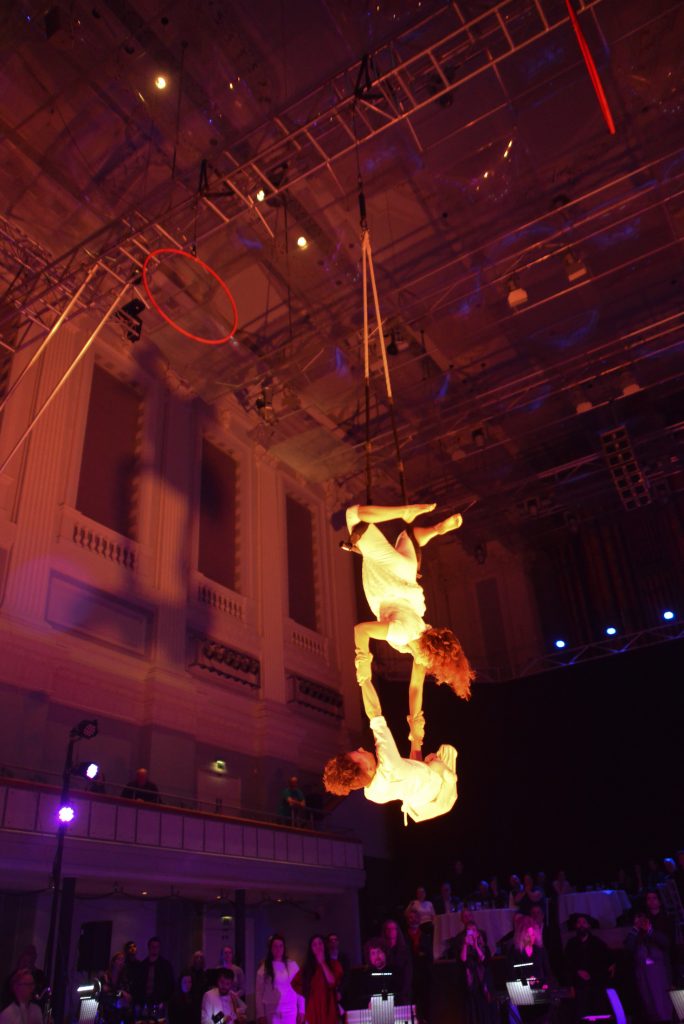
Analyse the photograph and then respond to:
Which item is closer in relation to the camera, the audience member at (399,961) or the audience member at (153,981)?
the audience member at (399,961)

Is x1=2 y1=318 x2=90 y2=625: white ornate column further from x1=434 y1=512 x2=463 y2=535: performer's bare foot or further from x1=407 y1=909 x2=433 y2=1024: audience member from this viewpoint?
x1=434 y1=512 x2=463 y2=535: performer's bare foot

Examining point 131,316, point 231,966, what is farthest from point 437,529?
point 131,316

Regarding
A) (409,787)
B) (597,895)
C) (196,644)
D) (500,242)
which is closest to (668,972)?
(597,895)

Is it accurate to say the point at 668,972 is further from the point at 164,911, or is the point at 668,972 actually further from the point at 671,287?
the point at 671,287

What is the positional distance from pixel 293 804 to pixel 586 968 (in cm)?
544

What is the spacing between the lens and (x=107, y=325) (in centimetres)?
1225

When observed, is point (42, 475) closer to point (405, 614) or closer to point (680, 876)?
point (405, 614)

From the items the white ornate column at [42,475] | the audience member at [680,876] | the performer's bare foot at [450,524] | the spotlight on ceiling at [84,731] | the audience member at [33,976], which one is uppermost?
the white ornate column at [42,475]

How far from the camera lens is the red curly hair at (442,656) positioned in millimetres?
4855

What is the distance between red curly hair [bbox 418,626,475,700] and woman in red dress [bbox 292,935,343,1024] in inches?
122

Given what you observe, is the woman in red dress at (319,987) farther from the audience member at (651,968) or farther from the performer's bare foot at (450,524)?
the performer's bare foot at (450,524)

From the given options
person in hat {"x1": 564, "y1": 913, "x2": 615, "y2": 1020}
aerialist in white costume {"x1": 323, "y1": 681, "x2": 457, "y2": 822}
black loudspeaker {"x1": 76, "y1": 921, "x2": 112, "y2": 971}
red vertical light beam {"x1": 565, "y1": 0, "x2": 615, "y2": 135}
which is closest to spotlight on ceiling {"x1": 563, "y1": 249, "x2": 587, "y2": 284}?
red vertical light beam {"x1": 565, "y1": 0, "x2": 615, "y2": 135}

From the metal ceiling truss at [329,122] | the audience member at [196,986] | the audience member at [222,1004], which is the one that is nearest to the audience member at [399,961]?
the audience member at [222,1004]

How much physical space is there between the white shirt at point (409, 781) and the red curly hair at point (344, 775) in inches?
6.4
